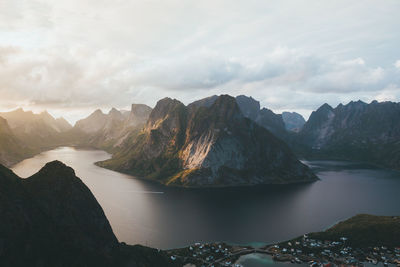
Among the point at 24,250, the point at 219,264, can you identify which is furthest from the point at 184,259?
the point at 24,250

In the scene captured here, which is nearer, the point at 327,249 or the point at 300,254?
the point at 300,254

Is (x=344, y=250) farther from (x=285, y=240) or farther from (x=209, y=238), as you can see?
(x=209, y=238)

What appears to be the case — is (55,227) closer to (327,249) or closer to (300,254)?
(300,254)

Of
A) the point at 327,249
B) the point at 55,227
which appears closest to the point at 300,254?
the point at 327,249

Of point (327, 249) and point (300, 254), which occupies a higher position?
point (327, 249)

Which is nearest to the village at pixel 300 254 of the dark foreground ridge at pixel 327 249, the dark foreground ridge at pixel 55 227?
the dark foreground ridge at pixel 327 249
